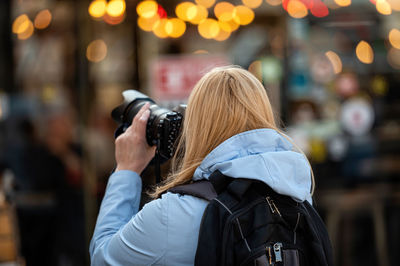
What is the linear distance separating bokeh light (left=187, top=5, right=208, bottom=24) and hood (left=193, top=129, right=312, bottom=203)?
3.42 metres

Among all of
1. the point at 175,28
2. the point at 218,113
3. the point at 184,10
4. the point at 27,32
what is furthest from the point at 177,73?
the point at 218,113

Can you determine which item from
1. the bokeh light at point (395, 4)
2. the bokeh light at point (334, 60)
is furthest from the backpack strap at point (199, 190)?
the bokeh light at point (395, 4)

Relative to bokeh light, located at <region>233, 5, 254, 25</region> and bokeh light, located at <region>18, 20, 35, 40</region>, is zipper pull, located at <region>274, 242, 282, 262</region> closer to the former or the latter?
bokeh light, located at <region>233, 5, 254, 25</region>

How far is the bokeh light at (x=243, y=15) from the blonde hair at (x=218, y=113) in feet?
10.6

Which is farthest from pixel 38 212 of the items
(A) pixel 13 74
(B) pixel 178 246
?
(B) pixel 178 246

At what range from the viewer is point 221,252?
151 centimetres

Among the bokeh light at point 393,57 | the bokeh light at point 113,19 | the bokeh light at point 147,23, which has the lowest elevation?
the bokeh light at point 393,57

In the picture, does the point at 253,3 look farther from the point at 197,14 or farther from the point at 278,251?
the point at 278,251

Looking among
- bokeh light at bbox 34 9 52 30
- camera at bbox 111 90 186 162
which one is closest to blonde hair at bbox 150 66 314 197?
camera at bbox 111 90 186 162

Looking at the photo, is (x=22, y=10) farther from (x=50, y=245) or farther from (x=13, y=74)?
(x=50, y=245)

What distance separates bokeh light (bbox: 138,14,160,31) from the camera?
510cm

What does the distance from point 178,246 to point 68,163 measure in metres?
3.58

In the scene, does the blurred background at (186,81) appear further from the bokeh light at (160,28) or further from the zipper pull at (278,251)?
the zipper pull at (278,251)

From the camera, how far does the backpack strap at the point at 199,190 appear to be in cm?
156
